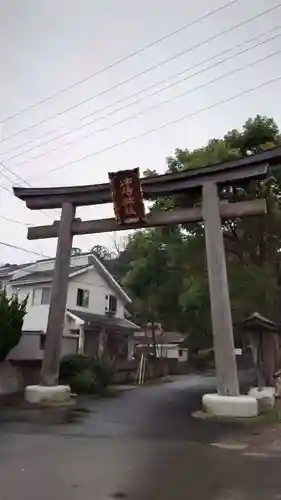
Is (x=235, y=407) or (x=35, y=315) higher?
(x=35, y=315)

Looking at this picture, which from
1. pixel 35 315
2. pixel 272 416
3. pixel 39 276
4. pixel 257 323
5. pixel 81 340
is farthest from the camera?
pixel 39 276

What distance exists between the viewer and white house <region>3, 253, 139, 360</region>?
2467cm

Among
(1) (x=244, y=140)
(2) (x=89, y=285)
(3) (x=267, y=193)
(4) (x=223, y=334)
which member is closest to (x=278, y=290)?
(3) (x=267, y=193)

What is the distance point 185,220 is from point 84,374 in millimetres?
7950

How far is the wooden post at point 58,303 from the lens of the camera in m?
13.4

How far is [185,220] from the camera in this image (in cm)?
1351

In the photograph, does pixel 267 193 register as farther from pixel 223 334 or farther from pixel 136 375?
pixel 136 375

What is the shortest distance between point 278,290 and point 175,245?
4610 mm

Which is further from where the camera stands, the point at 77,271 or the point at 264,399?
the point at 77,271

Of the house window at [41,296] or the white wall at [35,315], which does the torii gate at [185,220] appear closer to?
the house window at [41,296]

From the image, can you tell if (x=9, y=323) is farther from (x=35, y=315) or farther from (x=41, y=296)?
(x=35, y=315)

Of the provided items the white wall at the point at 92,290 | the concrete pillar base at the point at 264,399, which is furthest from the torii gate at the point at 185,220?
the white wall at the point at 92,290

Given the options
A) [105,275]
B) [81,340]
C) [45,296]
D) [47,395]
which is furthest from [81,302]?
[47,395]

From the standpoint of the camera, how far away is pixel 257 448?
7434 millimetres
